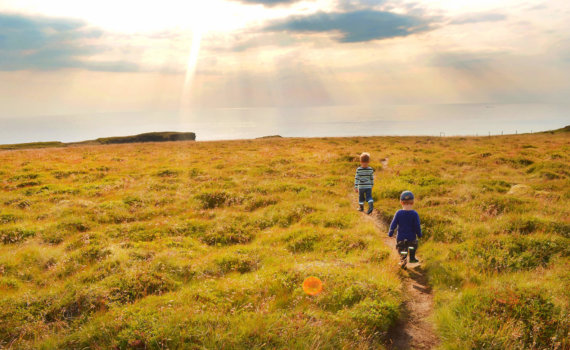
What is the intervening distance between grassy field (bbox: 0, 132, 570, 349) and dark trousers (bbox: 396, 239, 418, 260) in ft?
1.71

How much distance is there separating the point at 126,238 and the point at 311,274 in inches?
292

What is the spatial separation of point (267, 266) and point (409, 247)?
4.16 meters

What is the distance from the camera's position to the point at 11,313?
6.52 m

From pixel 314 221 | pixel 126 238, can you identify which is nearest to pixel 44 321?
pixel 126 238

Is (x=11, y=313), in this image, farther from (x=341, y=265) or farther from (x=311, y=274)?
(x=341, y=265)

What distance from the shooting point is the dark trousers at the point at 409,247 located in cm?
866

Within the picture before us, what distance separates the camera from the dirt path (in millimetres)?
5727

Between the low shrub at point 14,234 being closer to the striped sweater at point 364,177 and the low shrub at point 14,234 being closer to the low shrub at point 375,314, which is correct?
the low shrub at point 375,314

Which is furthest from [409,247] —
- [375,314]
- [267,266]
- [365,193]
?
[365,193]

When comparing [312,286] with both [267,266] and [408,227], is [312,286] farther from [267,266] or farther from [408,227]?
[408,227]

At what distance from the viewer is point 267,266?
28.6 feet

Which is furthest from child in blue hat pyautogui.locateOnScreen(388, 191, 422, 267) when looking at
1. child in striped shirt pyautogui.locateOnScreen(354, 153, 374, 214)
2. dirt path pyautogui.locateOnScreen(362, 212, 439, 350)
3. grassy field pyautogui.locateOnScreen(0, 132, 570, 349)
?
child in striped shirt pyautogui.locateOnScreen(354, 153, 374, 214)

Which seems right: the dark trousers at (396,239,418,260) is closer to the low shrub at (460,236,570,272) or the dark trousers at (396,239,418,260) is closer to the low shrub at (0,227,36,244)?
the low shrub at (460,236,570,272)

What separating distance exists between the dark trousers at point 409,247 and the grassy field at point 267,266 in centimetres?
52
